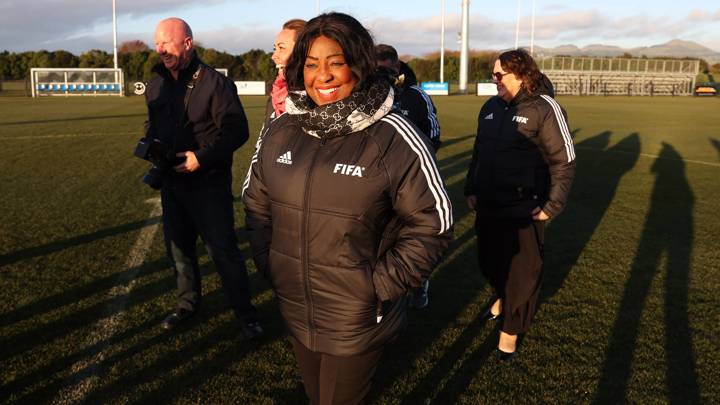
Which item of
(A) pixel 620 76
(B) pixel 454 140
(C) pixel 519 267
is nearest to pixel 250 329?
(C) pixel 519 267

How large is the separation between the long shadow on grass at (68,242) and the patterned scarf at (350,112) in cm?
483

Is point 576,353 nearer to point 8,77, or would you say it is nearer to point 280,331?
point 280,331

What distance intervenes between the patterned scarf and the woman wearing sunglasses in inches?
69.9

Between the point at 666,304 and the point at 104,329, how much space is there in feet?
14.0

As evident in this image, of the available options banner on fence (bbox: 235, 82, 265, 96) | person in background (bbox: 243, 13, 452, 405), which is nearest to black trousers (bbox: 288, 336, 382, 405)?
person in background (bbox: 243, 13, 452, 405)

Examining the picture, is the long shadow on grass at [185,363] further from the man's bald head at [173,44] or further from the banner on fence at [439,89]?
the banner on fence at [439,89]

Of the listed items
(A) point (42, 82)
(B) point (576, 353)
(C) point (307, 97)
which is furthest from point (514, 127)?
(A) point (42, 82)

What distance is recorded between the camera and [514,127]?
3590 millimetres

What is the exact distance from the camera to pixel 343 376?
2.15m

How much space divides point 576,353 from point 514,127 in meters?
1.54

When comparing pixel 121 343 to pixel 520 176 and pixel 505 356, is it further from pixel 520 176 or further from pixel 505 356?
pixel 520 176

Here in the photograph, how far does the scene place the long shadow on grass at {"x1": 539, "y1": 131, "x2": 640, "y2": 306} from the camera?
223 inches

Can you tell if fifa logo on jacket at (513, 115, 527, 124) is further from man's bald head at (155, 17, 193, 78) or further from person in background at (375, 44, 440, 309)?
man's bald head at (155, 17, 193, 78)

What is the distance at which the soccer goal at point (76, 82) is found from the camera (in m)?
47.1
